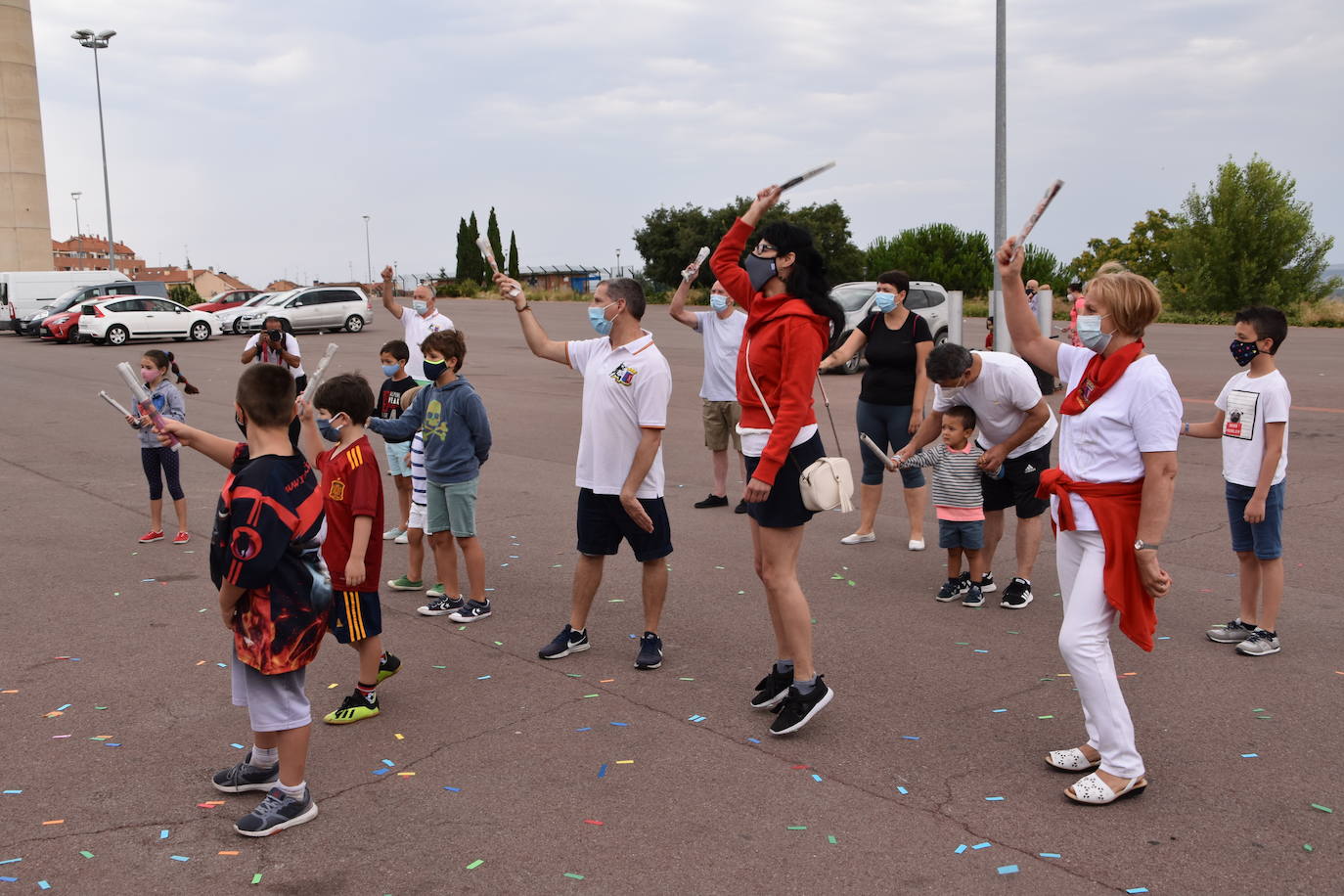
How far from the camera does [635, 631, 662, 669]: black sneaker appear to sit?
5.45 m

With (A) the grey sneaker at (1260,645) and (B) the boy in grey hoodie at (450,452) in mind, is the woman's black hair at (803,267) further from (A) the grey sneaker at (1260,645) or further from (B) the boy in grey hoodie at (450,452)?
(A) the grey sneaker at (1260,645)

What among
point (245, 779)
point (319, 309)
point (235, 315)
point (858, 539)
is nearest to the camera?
point (245, 779)

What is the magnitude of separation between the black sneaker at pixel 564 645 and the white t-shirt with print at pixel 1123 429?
8.72 feet

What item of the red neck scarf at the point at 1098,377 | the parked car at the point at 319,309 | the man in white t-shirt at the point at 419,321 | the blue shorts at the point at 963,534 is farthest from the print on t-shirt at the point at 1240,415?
the parked car at the point at 319,309

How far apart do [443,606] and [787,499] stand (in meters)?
2.70

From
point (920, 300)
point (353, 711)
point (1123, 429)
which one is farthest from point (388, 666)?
point (920, 300)

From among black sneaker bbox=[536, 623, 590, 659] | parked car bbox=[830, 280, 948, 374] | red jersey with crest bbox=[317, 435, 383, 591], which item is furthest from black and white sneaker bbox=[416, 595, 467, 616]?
parked car bbox=[830, 280, 948, 374]

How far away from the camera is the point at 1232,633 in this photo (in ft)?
18.8

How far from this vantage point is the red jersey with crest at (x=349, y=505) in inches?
187

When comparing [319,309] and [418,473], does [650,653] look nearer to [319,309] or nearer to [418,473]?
[418,473]

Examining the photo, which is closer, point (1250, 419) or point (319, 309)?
point (1250, 419)

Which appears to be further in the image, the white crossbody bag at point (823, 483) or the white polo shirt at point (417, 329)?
the white polo shirt at point (417, 329)

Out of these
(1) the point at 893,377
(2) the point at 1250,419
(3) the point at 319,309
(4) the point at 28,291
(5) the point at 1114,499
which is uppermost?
(4) the point at 28,291

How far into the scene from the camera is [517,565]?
761 centimetres
